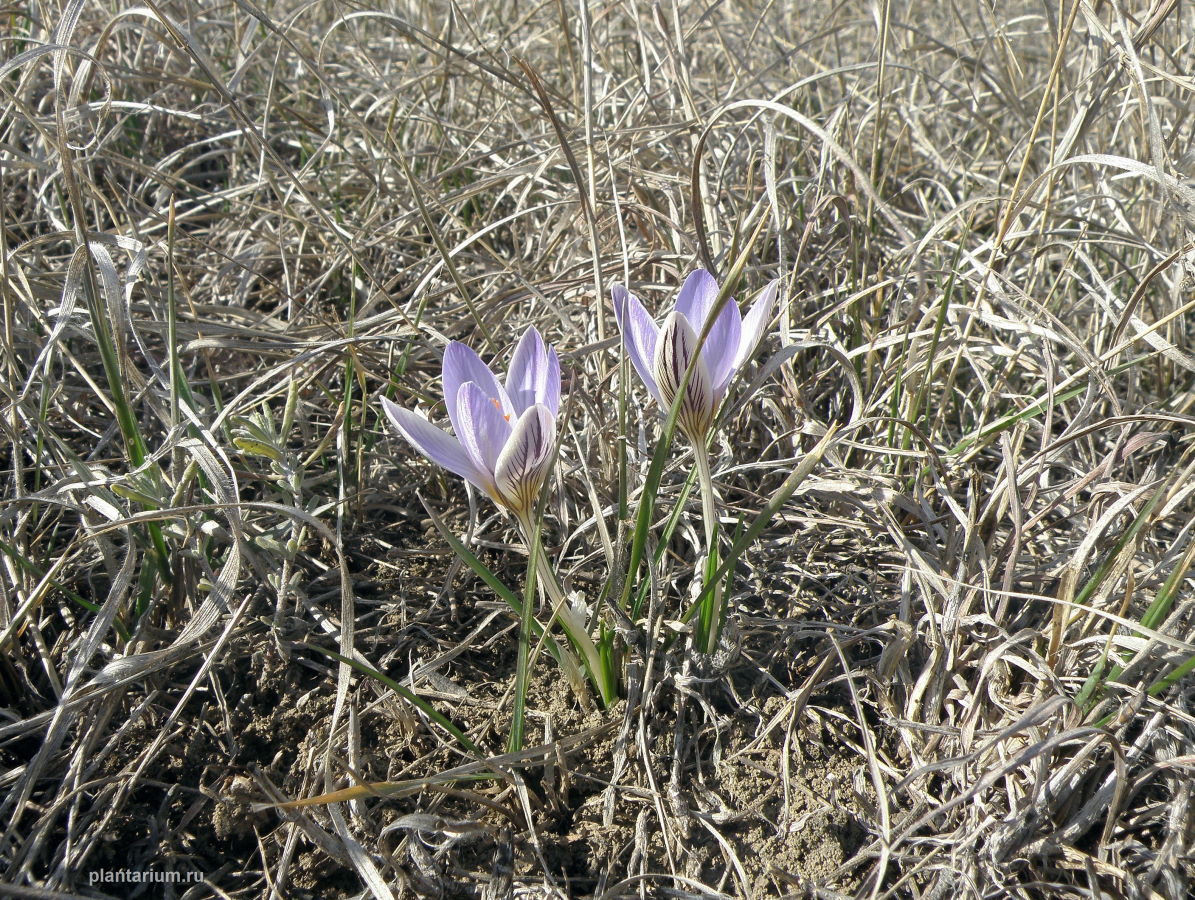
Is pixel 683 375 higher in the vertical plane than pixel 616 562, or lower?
higher

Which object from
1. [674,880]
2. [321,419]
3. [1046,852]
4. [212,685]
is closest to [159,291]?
[321,419]

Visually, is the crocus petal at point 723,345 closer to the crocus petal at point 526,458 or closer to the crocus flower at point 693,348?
the crocus flower at point 693,348

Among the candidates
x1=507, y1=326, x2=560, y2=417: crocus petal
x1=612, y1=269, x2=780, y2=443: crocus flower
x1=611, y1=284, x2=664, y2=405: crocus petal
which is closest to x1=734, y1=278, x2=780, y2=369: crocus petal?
x1=612, y1=269, x2=780, y2=443: crocus flower

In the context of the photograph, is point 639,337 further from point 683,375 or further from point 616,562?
point 616,562

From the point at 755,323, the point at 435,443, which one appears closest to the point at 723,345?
the point at 755,323

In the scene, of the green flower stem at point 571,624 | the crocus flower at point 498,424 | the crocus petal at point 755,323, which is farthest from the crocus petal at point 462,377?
the crocus petal at point 755,323

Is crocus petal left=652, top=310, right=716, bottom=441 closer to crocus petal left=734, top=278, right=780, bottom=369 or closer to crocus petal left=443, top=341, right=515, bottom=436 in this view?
crocus petal left=734, top=278, right=780, bottom=369
